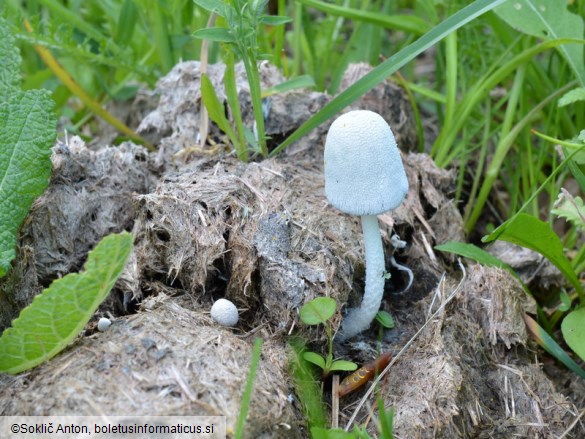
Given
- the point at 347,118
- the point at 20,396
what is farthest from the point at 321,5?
the point at 20,396

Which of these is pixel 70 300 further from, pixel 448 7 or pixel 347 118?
pixel 448 7

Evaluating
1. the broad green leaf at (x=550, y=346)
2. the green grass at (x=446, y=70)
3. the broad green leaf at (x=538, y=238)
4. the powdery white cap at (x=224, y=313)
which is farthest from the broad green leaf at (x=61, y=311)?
the broad green leaf at (x=550, y=346)

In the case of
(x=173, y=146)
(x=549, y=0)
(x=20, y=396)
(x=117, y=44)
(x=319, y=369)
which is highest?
(x=549, y=0)

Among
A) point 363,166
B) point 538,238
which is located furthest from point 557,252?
point 363,166

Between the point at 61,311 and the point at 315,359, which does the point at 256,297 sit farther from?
the point at 61,311

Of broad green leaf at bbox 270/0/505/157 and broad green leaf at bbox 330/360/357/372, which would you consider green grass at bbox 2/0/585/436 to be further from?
broad green leaf at bbox 330/360/357/372

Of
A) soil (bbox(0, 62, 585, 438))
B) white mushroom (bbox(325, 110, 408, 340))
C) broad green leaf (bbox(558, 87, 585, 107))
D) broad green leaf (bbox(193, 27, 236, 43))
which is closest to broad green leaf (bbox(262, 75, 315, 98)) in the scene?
soil (bbox(0, 62, 585, 438))

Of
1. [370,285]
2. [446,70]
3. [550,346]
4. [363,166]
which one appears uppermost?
[363,166]
